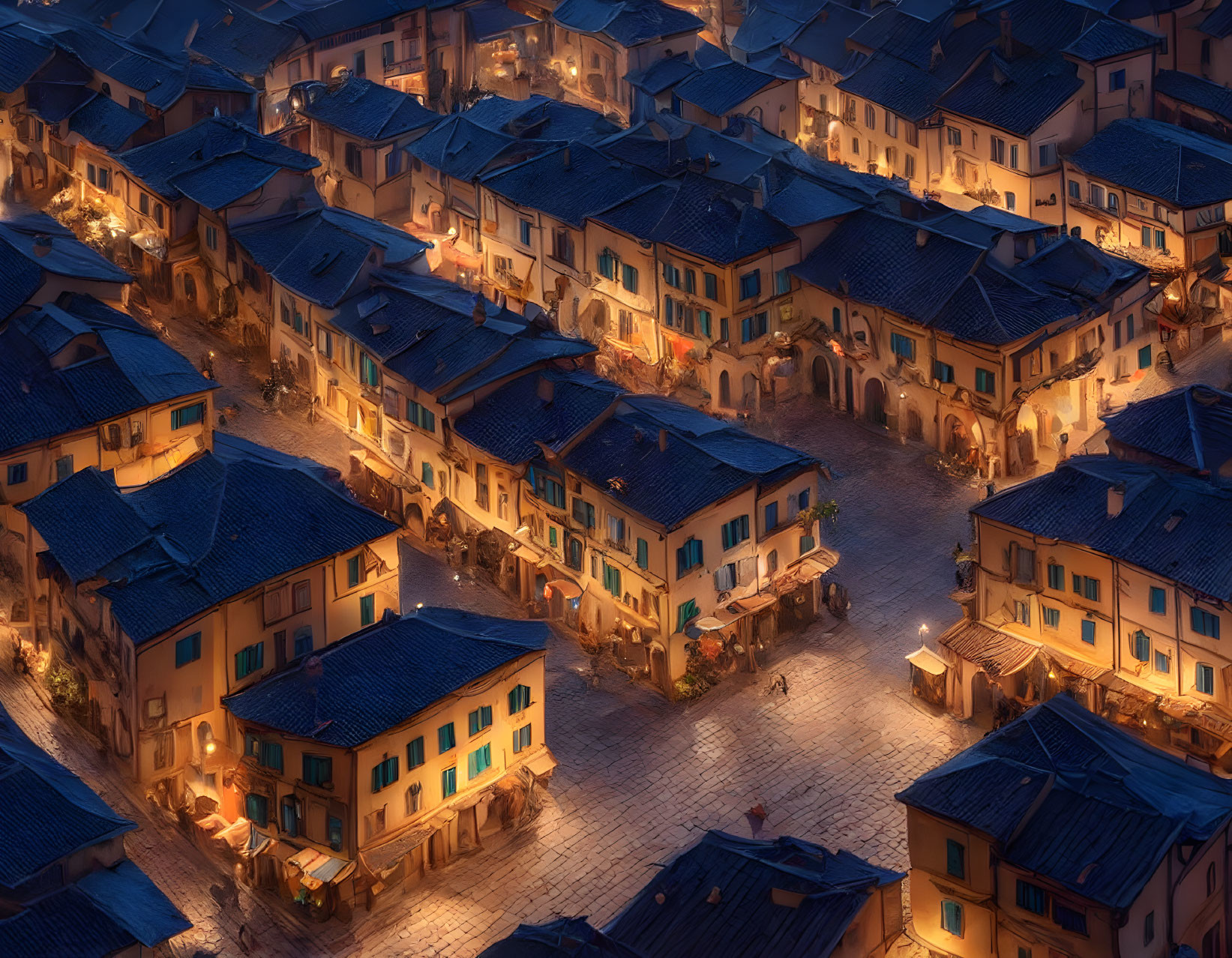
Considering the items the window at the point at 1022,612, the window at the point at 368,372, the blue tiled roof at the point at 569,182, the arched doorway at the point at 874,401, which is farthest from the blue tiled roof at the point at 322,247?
the window at the point at 1022,612

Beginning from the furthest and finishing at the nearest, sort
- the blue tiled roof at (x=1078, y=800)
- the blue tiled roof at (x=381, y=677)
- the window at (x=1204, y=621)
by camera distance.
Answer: the window at (x=1204, y=621) < the blue tiled roof at (x=381, y=677) < the blue tiled roof at (x=1078, y=800)

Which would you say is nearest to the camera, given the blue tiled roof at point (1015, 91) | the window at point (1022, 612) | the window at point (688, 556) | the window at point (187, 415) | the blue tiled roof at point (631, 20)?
the window at point (1022, 612)

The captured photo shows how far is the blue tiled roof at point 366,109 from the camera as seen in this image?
149 meters

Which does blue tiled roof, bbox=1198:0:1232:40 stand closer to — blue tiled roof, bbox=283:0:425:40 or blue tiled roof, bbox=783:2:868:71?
blue tiled roof, bbox=783:2:868:71

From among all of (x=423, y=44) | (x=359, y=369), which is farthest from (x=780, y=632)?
(x=423, y=44)

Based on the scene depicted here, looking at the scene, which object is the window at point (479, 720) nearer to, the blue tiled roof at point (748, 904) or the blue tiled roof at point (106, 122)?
the blue tiled roof at point (748, 904)

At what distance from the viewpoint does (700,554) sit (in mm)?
107438

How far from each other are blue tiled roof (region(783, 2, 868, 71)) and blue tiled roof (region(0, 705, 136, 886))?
86.9 m

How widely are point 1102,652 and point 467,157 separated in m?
57.2

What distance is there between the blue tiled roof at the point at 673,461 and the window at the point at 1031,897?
26309mm

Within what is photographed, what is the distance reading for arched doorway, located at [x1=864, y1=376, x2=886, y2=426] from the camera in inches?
5054

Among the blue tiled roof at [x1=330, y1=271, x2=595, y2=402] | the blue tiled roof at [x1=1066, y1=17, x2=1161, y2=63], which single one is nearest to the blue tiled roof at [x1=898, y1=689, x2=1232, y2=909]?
the blue tiled roof at [x1=330, y1=271, x2=595, y2=402]

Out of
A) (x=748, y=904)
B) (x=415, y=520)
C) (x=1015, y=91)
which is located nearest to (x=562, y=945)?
(x=748, y=904)

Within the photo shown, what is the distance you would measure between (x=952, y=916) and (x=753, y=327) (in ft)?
157
